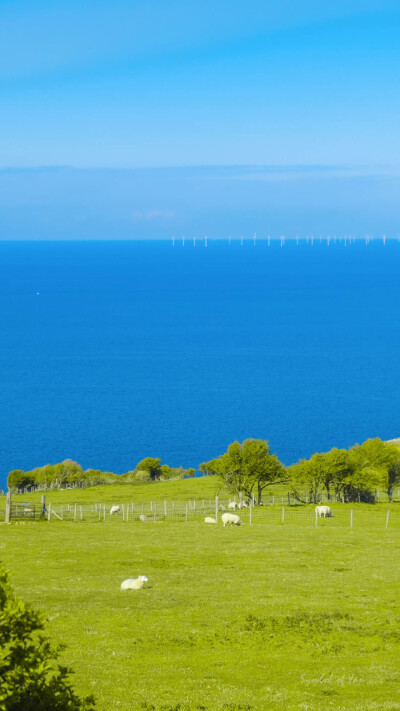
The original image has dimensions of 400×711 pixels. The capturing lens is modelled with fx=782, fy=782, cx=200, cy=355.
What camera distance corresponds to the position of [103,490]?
80562 mm

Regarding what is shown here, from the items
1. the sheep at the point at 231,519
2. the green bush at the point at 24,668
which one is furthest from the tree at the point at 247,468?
the green bush at the point at 24,668

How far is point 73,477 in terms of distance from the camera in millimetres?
94500

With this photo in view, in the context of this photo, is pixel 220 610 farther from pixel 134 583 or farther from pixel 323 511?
pixel 323 511

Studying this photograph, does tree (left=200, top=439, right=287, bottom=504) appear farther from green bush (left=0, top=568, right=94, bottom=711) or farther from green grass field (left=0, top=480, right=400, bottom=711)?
→ green bush (left=0, top=568, right=94, bottom=711)

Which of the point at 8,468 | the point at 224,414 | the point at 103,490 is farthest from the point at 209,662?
the point at 224,414

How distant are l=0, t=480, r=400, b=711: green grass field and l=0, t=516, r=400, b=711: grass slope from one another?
59 millimetres

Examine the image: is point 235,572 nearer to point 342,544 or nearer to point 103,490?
point 342,544

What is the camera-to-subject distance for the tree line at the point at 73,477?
91.2 m

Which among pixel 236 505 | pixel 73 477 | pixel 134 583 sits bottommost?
pixel 134 583

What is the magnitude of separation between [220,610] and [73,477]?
66.7 metres

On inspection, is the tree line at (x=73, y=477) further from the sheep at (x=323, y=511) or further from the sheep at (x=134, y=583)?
the sheep at (x=134, y=583)

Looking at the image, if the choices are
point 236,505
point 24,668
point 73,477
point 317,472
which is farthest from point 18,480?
point 24,668

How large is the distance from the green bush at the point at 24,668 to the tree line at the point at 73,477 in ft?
257

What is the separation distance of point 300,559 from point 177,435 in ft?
373
